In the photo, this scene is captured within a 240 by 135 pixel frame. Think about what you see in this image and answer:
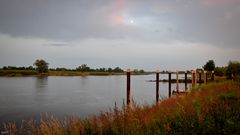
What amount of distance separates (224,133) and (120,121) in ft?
9.03

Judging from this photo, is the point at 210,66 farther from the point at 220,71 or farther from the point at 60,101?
the point at 60,101

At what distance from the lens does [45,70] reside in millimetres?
157125

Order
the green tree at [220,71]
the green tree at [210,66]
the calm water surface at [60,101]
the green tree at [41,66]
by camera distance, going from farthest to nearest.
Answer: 1. the green tree at [41,66]
2. the green tree at [210,66]
3. the green tree at [220,71]
4. the calm water surface at [60,101]

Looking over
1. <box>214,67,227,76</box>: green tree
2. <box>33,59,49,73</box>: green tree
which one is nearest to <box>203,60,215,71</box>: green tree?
<box>214,67,227,76</box>: green tree

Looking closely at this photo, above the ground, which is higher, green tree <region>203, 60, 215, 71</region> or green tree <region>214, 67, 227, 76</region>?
green tree <region>203, 60, 215, 71</region>

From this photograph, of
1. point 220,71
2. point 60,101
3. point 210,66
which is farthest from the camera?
point 210,66

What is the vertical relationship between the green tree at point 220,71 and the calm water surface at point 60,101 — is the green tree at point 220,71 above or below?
above

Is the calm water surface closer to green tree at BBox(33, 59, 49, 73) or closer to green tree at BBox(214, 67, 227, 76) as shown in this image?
green tree at BBox(214, 67, 227, 76)

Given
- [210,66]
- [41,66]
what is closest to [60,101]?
[210,66]

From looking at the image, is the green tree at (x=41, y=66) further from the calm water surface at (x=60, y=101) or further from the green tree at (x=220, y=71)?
the green tree at (x=220, y=71)

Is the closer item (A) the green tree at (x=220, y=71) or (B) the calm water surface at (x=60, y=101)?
(B) the calm water surface at (x=60, y=101)

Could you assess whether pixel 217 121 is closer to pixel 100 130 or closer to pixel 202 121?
pixel 202 121

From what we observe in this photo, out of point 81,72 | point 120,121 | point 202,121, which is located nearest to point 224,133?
point 202,121

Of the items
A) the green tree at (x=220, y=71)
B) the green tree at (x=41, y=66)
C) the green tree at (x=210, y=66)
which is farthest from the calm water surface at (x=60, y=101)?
the green tree at (x=41, y=66)
